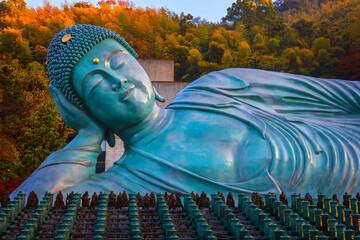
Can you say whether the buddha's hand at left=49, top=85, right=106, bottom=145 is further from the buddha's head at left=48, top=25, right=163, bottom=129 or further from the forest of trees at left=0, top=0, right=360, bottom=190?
the forest of trees at left=0, top=0, right=360, bottom=190

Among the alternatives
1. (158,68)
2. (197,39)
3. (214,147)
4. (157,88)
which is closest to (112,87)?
(214,147)

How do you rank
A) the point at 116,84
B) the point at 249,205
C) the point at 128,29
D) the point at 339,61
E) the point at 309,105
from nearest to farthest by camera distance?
1. the point at 249,205
2. the point at 116,84
3. the point at 309,105
4. the point at 339,61
5. the point at 128,29

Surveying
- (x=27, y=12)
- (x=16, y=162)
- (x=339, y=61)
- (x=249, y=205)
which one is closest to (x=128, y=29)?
(x=27, y=12)

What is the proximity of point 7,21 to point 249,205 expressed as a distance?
103ft

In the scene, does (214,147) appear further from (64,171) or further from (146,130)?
(64,171)

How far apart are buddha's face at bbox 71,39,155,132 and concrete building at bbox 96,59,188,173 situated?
22.4 ft

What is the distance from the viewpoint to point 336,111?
344 inches

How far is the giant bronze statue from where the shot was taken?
7.48 m

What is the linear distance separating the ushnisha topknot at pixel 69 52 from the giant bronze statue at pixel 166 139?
0.05 feet

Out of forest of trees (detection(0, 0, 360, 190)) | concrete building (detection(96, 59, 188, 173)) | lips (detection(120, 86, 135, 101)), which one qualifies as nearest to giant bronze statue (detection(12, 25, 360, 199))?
lips (detection(120, 86, 135, 101))

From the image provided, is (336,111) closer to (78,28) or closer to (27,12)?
(78,28)

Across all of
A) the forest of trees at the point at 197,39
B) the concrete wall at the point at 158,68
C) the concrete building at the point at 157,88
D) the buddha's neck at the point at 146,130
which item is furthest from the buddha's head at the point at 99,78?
the forest of trees at the point at 197,39

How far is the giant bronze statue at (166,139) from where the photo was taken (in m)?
7.48

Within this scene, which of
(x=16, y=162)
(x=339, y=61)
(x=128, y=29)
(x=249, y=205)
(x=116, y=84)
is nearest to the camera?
(x=249, y=205)
